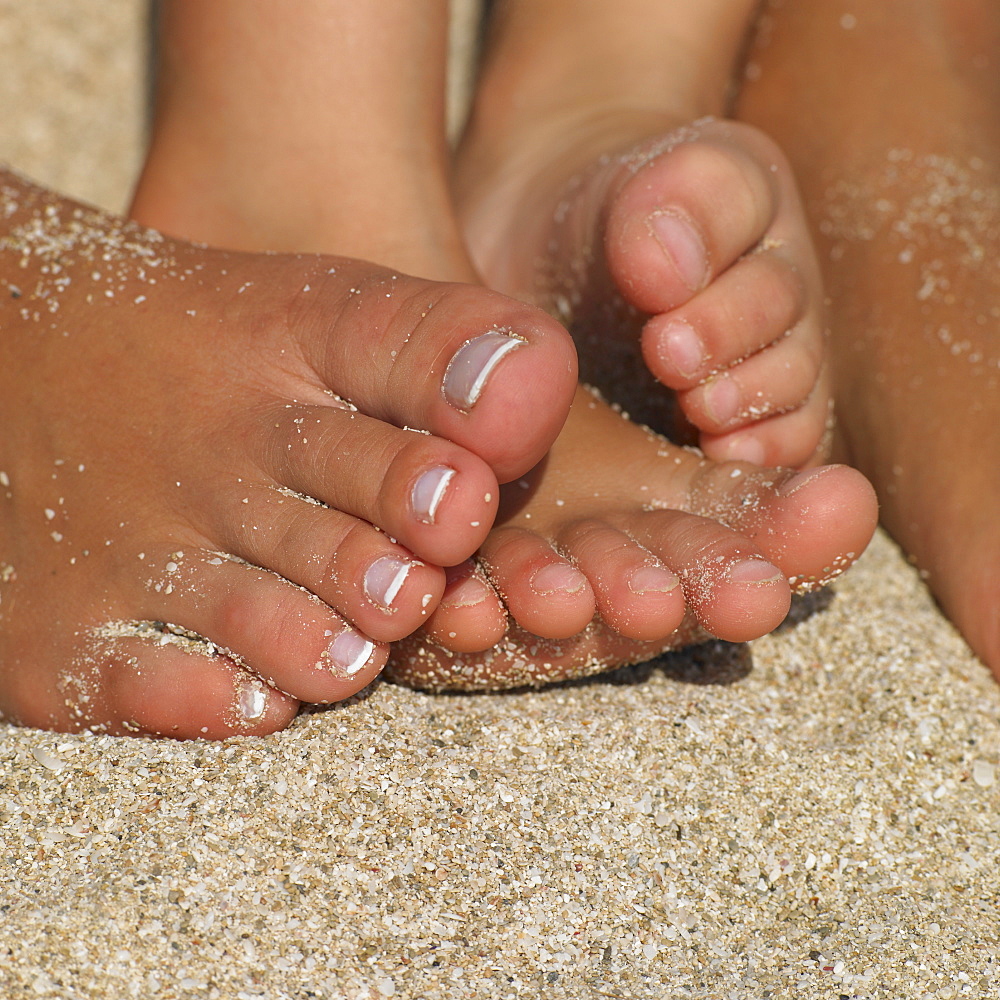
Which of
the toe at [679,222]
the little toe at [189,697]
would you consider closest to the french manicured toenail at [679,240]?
the toe at [679,222]

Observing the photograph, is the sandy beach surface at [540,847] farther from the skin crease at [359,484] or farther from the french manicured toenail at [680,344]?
the french manicured toenail at [680,344]

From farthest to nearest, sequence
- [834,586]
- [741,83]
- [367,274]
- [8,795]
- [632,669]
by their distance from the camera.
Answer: [741,83]
[834,586]
[632,669]
[367,274]
[8,795]

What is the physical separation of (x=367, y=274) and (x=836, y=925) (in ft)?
1.90

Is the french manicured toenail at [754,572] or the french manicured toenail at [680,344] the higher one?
the french manicured toenail at [680,344]

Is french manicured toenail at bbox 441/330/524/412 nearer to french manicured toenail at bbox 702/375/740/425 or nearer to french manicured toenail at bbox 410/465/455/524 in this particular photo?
french manicured toenail at bbox 410/465/455/524

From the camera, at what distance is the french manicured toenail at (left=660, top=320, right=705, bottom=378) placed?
0.95 m

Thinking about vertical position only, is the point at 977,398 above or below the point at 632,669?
above

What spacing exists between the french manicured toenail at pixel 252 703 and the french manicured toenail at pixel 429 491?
Answer: 191 millimetres

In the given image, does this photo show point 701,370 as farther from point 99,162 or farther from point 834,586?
point 99,162

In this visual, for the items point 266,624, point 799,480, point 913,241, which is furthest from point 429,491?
point 913,241

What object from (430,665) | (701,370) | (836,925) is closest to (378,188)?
(701,370)

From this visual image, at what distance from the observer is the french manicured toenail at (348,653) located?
30.1 inches

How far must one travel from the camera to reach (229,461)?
842 mm

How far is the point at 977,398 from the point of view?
113 cm
